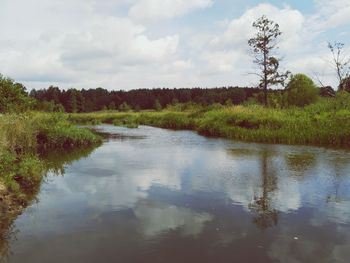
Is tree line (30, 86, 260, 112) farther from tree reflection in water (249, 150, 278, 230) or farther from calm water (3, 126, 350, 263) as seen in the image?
tree reflection in water (249, 150, 278, 230)

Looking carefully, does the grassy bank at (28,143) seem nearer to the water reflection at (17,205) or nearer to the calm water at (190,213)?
the water reflection at (17,205)

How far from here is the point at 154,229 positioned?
27.6 feet

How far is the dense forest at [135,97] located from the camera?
369ft

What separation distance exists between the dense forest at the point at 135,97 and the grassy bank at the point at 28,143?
7610 cm

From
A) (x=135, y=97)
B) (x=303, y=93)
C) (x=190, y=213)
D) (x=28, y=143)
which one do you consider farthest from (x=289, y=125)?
(x=135, y=97)

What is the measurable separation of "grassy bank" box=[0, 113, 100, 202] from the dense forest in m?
76.1

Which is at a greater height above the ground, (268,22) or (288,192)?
(268,22)

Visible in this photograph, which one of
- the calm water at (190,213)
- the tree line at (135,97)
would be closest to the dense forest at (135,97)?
the tree line at (135,97)

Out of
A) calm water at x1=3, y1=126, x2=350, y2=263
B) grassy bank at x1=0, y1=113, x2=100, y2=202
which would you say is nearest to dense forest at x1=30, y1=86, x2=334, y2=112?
grassy bank at x1=0, y1=113, x2=100, y2=202

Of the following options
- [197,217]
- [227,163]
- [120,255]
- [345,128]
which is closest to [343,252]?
[197,217]

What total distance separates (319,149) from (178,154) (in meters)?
7.32

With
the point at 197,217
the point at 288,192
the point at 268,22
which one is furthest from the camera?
the point at 268,22

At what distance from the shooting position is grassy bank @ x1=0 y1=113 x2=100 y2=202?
1130cm

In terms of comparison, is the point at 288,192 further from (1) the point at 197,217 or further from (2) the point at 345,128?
(2) the point at 345,128
